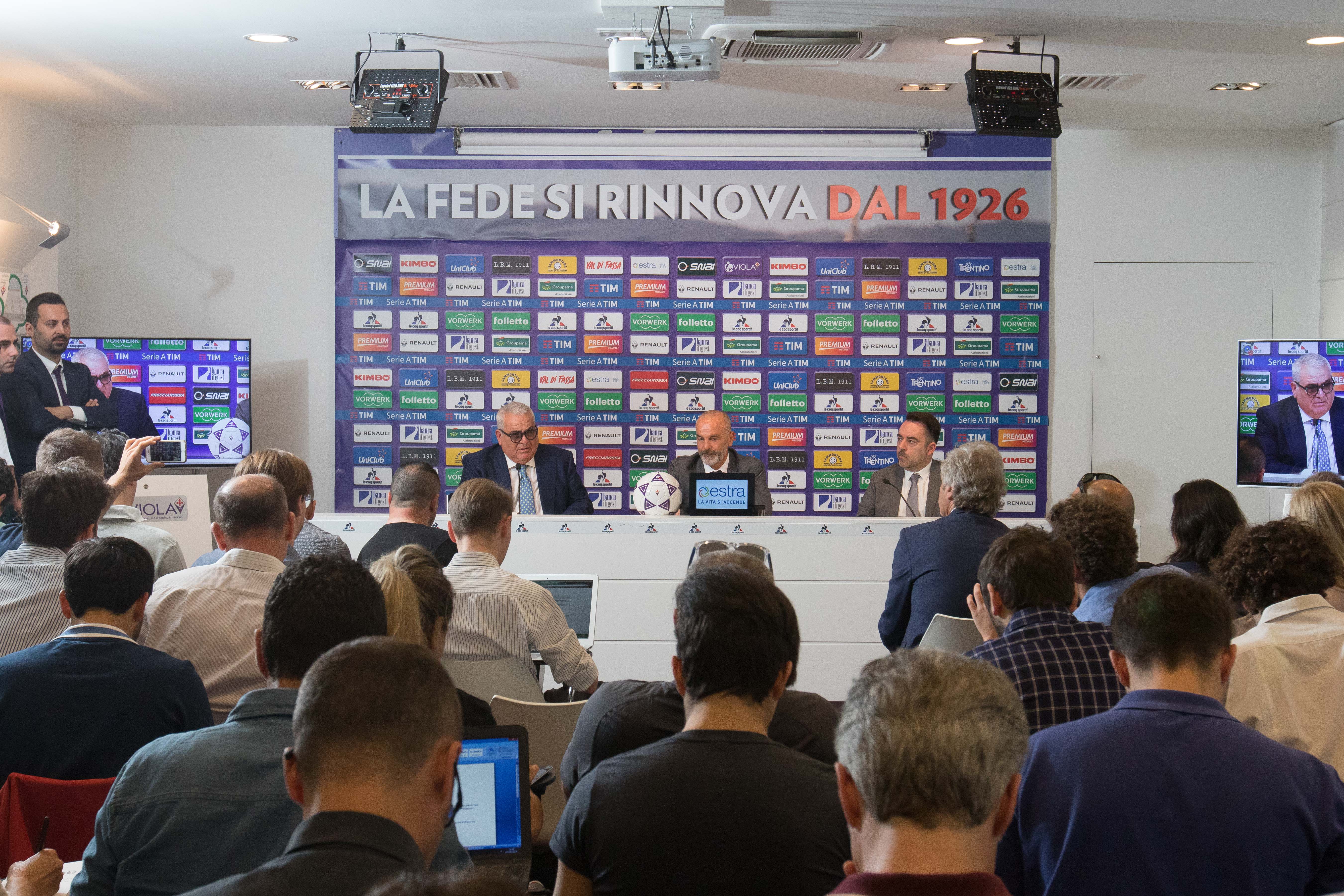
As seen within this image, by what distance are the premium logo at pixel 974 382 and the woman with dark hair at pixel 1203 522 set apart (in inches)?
136

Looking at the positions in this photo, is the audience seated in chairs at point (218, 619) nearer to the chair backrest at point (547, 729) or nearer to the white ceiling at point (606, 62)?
the chair backrest at point (547, 729)

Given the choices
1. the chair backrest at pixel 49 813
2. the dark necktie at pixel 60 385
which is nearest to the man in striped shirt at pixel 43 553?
the chair backrest at pixel 49 813

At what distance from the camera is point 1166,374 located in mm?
6637

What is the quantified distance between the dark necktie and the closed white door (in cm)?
588

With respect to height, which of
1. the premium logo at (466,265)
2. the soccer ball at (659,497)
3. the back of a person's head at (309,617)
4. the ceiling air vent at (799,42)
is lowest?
the soccer ball at (659,497)

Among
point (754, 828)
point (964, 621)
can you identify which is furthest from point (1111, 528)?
point (754, 828)

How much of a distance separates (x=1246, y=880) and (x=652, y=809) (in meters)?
0.82

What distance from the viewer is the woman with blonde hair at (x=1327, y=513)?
102 inches

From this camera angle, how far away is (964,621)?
10.0 ft

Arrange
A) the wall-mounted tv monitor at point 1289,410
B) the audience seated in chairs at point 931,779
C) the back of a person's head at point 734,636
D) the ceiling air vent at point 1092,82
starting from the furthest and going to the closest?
the wall-mounted tv monitor at point 1289,410 < the ceiling air vent at point 1092,82 < the back of a person's head at point 734,636 < the audience seated in chairs at point 931,779

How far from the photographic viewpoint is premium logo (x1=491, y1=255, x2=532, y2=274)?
21.8 ft

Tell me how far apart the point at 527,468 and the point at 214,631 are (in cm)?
335

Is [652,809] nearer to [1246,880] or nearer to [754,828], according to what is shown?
[754,828]

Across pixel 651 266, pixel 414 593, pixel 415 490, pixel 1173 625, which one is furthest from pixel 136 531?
pixel 651 266
